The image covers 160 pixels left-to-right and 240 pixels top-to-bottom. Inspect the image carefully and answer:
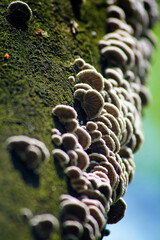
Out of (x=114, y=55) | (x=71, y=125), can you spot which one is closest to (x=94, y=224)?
(x=71, y=125)

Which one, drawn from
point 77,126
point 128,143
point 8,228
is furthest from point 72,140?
point 128,143

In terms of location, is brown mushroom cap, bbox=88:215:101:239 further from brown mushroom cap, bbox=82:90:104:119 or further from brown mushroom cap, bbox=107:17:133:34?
brown mushroom cap, bbox=107:17:133:34

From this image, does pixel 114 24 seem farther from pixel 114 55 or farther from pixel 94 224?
pixel 94 224

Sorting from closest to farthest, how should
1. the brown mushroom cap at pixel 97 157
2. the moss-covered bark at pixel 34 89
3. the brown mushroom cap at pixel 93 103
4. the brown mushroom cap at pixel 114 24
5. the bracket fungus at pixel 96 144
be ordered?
the moss-covered bark at pixel 34 89
the bracket fungus at pixel 96 144
the brown mushroom cap at pixel 97 157
the brown mushroom cap at pixel 93 103
the brown mushroom cap at pixel 114 24

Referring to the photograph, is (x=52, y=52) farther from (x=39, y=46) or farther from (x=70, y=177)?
(x=70, y=177)

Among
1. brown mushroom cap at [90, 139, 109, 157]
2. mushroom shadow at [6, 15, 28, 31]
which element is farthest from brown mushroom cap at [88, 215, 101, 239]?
mushroom shadow at [6, 15, 28, 31]

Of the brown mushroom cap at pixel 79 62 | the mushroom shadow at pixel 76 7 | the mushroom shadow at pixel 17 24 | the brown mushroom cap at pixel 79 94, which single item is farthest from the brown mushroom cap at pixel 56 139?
the mushroom shadow at pixel 76 7

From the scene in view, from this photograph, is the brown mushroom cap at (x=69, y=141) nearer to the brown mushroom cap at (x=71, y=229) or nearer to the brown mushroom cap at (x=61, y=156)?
the brown mushroom cap at (x=61, y=156)
